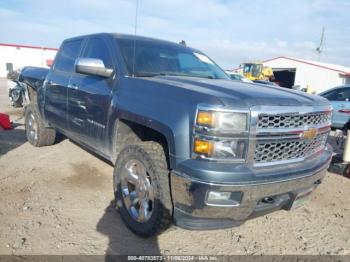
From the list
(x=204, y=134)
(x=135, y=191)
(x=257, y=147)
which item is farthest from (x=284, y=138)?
(x=135, y=191)

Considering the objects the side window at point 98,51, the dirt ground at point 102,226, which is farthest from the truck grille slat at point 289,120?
the side window at point 98,51

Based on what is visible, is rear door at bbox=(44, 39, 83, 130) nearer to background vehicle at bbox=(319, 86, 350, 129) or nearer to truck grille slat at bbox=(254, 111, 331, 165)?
truck grille slat at bbox=(254, 111, 331, 165)

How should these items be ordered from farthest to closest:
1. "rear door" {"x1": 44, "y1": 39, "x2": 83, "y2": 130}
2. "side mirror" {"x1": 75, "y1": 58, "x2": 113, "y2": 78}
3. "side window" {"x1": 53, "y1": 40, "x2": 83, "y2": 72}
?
1. "side window" {"x1": 53, "y1": 40, "x2": 83, "y2": 72}
2. "rear door" {"x1": 44, "y1": 39, "x2": 83, "y2": 130}
3. "side mirror" {"x1": 75, "y1": 58, "x2": 113, "y2": 78}

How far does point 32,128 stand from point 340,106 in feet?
27.8

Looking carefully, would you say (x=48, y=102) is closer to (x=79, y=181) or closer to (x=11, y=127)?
(x=79, y=181)

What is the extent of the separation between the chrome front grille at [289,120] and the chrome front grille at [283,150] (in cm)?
14

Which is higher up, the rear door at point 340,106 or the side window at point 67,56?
the side window at point 67,56

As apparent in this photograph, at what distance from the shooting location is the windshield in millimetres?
3715

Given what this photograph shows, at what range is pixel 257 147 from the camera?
103 inches

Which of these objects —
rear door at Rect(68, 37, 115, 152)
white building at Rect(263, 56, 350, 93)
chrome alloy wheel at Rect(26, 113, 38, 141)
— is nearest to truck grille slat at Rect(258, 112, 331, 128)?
rear door at Rect(68, 37, 115, 152)

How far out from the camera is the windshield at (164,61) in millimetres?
3715

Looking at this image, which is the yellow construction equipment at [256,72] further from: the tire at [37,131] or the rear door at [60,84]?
the rear door at [60,84]

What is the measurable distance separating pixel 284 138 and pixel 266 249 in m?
1.17

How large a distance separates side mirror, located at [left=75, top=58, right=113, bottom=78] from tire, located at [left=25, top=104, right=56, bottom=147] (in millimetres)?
2553
